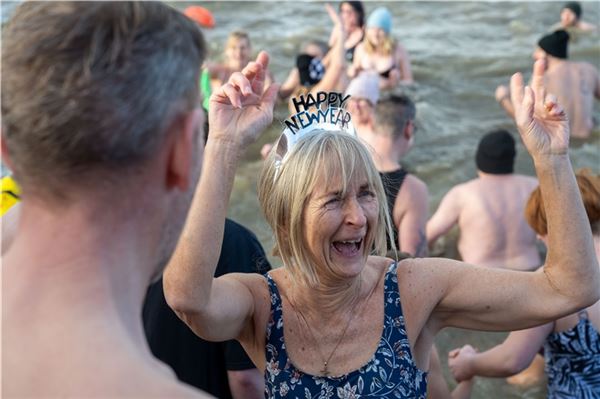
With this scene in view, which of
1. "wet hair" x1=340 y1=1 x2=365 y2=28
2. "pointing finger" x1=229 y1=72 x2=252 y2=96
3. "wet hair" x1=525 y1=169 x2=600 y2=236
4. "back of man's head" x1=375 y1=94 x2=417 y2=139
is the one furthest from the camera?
"wet hair" x1=340 y1=1 x2=365 y2=28

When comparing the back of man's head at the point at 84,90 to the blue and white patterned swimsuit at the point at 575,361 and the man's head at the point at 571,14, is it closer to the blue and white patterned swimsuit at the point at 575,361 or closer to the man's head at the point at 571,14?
the blue and white patterned swimsuit at the point at 575,361

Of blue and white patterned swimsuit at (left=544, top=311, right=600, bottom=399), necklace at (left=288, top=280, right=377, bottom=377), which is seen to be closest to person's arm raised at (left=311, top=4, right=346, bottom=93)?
blue and white patterned swimsuit at (left=544, top=311, right=600, bottom=399)

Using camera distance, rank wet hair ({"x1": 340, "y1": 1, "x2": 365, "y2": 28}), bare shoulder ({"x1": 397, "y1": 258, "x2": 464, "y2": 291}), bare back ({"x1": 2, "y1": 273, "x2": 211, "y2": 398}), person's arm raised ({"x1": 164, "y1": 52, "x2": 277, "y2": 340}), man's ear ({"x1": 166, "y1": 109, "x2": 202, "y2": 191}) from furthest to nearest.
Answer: wet hair ({"x1": 340, "y1": 1, "x2": 365, "y2": 28})
bare shoulder ({"x1": 397, "y1": 258, "x2": 464, "y2": 291})
person's arm raised ({"x1": 164, "y1": 52, "x2": 277, "y2": 340})
man's ear ({"x1": 166, "y1": 109, "x2": 202, "y2": 191})
bare back ({"x1": 2, "y1": 273, "x2": 211, "y2": 398})

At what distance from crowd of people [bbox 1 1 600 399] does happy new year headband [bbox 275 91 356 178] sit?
0.04ft

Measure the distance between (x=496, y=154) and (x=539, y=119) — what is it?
3496 mm

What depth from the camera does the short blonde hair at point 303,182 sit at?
2494 mm

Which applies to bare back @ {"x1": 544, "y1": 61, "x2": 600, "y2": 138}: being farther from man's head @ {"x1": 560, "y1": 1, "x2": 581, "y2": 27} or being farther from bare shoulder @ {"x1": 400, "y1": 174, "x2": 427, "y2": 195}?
man's head @ {"x1": 560, "y1": 1, "x2": 581, "y2": 27}

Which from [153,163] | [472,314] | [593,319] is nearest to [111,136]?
[153,163]

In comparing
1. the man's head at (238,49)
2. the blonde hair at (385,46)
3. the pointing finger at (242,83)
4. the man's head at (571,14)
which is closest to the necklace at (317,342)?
the pointing finger at (242,83)

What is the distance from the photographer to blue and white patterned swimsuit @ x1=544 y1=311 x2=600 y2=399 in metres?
3.38

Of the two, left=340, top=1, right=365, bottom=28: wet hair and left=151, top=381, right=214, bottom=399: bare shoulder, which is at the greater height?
left=151, top=381, right=214, bottom=399: bare shoulder

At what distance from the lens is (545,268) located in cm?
240

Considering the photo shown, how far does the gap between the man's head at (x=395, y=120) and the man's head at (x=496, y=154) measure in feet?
1.89

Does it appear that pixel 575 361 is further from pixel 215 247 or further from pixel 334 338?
pixel 215 247
